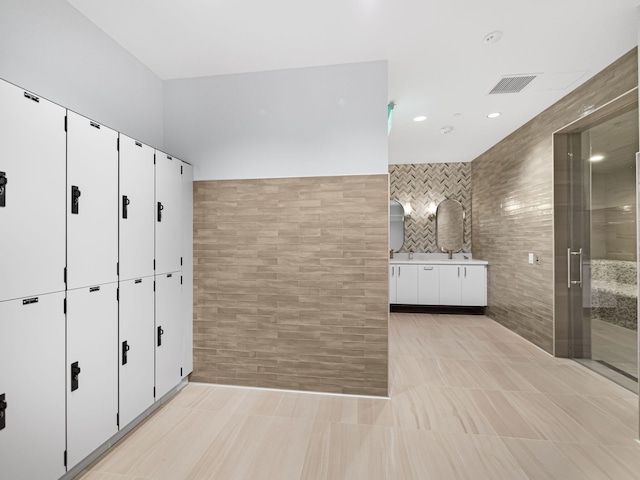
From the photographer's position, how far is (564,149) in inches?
138

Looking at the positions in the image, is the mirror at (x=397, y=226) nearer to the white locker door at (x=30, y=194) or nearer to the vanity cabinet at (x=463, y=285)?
the vanity cabinet at (x=463, y=285)

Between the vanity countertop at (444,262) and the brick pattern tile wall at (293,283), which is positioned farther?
the vanity countertop at (444,262)

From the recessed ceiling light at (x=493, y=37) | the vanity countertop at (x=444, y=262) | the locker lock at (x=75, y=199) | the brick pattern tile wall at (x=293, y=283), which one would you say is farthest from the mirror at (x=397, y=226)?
the locker lock at (x=75, y=199)

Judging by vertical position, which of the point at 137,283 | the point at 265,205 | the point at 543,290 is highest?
the point at 265,205

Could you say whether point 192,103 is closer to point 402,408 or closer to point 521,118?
point 402,408

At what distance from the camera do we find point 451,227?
6094 millimetres

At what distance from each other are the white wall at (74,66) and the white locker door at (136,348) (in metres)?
1.31

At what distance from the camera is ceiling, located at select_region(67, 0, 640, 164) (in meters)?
2.11

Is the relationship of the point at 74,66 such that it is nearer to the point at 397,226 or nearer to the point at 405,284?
the point at 405,284

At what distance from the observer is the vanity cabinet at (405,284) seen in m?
5.60

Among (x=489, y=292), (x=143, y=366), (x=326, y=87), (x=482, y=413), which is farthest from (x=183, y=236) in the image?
(x=489, y=292)

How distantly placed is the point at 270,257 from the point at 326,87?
1592 millimetres

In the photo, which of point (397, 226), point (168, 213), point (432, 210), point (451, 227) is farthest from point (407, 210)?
point (168, 213)

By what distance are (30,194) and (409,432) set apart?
Result: 2.63 m
